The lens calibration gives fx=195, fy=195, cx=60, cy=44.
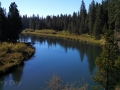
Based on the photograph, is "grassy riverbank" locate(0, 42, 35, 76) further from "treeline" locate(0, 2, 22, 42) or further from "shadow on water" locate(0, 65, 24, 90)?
"treeline" locate(0, 2, 22, 42)

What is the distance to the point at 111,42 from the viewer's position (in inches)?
716

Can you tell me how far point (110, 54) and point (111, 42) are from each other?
3.70 feet

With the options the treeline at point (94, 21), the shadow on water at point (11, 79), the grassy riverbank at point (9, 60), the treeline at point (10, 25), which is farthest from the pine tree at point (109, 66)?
the treeline at point (10, 25)

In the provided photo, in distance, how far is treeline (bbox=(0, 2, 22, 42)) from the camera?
194 feet

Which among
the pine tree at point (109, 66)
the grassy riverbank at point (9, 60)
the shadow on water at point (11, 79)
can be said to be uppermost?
the pine tree at point (109, 66)

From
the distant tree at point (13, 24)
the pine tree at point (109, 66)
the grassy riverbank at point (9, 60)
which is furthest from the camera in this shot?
the distant tree at point (13, 24)

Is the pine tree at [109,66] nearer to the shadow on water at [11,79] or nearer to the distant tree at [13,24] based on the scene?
the shadow on water at [11,79]

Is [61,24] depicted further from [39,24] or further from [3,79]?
[3,79]

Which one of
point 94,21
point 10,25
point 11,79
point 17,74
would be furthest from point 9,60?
point 94,21

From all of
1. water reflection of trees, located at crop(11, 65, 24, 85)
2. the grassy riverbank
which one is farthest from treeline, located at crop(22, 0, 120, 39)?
water reflection of trees, located at crop(11, 65, 24, 85)

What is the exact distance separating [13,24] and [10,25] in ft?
4.69

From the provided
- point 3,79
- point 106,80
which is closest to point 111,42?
point 106,80

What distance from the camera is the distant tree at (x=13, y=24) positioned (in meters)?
60.9

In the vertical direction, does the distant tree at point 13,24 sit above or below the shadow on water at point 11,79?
above
